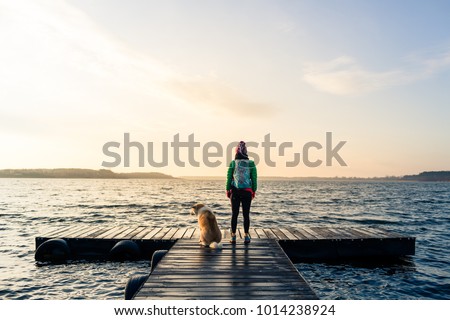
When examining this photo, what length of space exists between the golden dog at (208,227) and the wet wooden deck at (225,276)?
0.24m

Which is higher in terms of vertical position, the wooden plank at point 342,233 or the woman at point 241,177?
the woman at point 241,177

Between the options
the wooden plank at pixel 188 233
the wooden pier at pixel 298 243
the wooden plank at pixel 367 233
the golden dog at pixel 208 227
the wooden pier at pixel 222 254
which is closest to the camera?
the wooden pier at pixel 222 254

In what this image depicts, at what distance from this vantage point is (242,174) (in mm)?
9078

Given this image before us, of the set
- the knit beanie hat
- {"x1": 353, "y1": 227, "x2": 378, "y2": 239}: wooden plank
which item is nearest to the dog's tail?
the knit beanie hat

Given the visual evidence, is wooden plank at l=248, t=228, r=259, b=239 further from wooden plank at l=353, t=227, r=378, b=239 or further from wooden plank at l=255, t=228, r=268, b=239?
wooden plank at l=353, t=227, r=378, b=239

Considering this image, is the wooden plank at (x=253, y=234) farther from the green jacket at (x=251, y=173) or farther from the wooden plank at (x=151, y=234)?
the wooden plank at (x=151, y=234)

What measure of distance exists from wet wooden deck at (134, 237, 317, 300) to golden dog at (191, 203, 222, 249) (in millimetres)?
237

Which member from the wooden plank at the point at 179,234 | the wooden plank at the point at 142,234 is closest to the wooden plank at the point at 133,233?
the wooden plank at the point at 142,234

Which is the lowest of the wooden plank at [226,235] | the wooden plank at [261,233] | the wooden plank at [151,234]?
the wooden plank at [151,234]

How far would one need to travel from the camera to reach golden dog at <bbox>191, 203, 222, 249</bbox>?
885cm

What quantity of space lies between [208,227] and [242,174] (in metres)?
1.77

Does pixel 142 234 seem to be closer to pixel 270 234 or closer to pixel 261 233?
pixel 261 233

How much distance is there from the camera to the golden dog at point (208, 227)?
8.85m

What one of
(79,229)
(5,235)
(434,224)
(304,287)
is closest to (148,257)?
(79,229)
